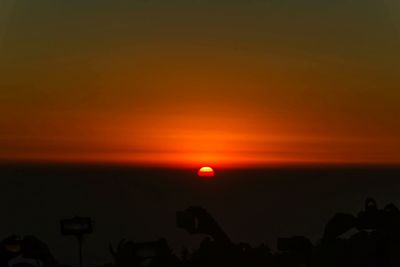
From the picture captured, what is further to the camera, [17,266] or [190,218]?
[190,218]

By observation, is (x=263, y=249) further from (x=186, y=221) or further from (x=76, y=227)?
(x=76, y=227)

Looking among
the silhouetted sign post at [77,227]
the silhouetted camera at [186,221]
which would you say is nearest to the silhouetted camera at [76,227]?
the silhouetted sign post at [77,227]

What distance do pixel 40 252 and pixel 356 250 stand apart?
11.1 ft

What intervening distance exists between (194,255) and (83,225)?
1729 millimetres

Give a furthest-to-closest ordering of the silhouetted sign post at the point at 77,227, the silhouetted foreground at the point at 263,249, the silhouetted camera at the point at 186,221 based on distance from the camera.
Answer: the silhouetted sign post at the point at 77,227, the silhouetted camera at the point at 186,221, the silhouetted foreground at the point at 263,249

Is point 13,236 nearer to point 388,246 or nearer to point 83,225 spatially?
point 83,225

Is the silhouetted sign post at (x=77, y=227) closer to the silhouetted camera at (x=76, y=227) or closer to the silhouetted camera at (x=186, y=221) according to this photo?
the silhouetted camera at (x=76, y=227)

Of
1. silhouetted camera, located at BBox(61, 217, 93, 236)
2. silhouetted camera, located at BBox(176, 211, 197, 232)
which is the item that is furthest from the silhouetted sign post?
silhouetted camera, located at BBox(176, 211, 197, 232)

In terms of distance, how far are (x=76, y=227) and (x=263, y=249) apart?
7.47 ft

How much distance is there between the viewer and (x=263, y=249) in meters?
10.7

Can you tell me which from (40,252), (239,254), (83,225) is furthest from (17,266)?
(239,254)

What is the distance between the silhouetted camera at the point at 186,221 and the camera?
36.3ft

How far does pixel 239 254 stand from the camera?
10.5 meters

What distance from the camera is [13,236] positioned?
1053 centimetres
